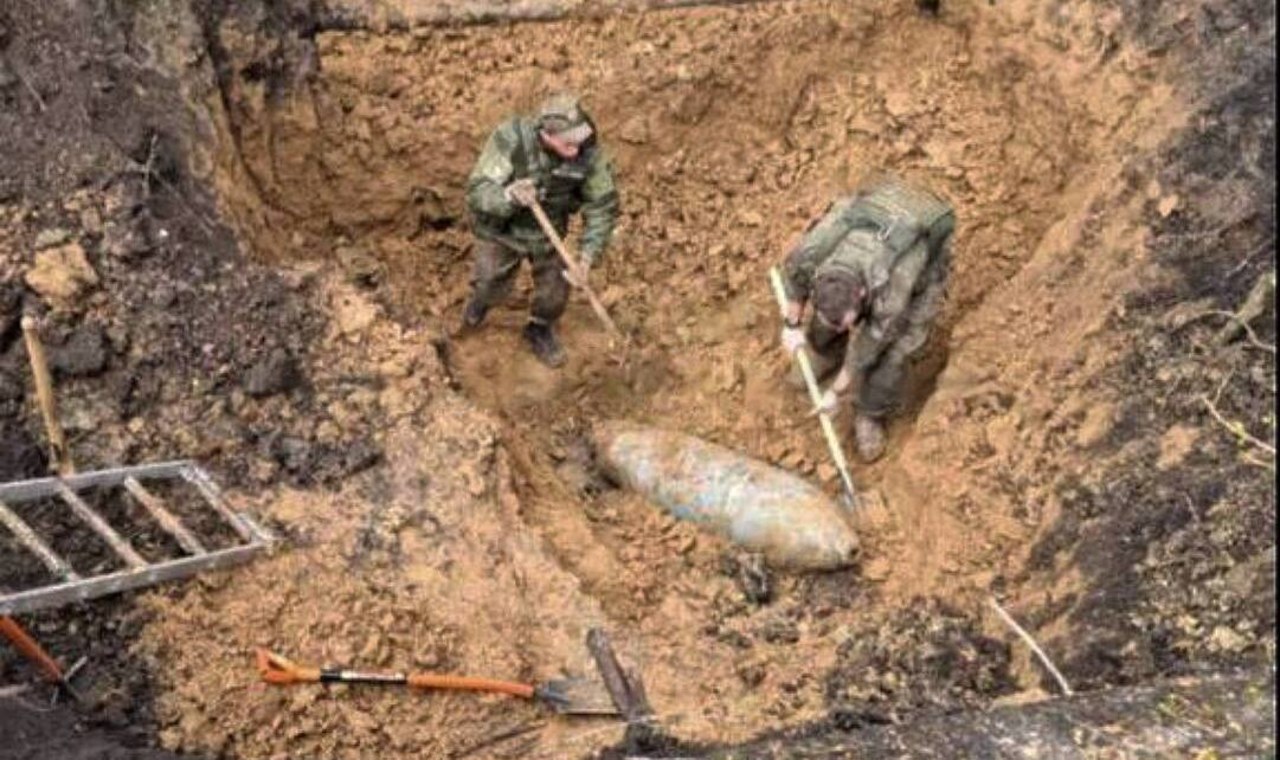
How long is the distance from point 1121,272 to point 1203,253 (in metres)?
0.45

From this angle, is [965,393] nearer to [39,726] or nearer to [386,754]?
[386,754]

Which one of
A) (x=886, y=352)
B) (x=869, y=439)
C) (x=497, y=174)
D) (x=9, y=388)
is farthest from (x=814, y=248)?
(x=9, y=388)

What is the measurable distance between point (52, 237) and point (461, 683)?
326 cm

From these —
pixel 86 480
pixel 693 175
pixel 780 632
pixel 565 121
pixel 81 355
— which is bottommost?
pixel 780 632

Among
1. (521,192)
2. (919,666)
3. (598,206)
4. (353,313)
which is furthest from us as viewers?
(598,206)

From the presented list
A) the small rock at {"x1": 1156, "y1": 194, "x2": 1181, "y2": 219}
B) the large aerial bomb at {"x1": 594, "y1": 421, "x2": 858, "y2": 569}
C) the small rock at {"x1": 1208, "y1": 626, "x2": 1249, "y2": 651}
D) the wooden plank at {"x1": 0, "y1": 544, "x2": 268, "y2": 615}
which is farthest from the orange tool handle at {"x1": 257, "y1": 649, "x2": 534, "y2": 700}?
the small rock at {"x1": 1156, "y1": 194, "x2": 1181, "y2": 219}

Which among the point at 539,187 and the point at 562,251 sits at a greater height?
the point at 539,187

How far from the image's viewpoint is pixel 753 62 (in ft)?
31.5

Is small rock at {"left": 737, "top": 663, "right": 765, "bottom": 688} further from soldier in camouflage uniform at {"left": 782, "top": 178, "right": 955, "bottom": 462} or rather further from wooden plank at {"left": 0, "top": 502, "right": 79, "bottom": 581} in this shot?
wooden plank at {"left": 0, "top": 502, "right": 79, "bottom": 581}

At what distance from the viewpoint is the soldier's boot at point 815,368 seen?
27.7 ft

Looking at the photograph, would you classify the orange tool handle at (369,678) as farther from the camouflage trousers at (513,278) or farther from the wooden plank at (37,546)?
the camouflage trousers at (513,278)

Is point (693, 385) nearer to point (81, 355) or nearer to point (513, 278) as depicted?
point (513, 278)

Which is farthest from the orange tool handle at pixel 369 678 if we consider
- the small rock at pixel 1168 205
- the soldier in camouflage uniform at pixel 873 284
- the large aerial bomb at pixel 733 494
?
the small rock at pixel 1168 205

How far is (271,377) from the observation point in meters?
6.89
